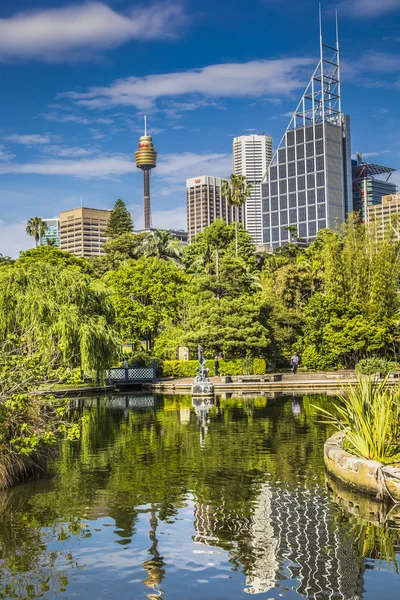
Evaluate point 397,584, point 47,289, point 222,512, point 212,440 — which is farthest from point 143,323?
point 397,584

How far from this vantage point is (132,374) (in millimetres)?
49312

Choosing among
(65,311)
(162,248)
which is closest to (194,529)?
(65,311)

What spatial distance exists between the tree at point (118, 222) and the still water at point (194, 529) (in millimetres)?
100365

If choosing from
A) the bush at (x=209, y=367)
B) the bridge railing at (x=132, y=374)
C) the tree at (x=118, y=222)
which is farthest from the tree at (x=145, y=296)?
the tree at (x=118, y=222)

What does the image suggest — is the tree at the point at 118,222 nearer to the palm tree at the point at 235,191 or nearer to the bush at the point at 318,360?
the palm tree at the point at 235,191

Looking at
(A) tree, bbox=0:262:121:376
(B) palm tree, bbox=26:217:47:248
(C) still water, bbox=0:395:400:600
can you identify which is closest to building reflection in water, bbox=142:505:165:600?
(C) still water, bbox=0:395:400:600

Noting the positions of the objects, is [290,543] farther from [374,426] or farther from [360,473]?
[374,426]

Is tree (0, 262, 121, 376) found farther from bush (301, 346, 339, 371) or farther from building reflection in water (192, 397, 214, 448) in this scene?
bush (301, 346, 339, 371)

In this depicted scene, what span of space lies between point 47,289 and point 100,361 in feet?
16.1

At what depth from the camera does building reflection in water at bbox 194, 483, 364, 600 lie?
934cm

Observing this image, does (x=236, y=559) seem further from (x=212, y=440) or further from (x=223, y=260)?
(x=223, y=260)

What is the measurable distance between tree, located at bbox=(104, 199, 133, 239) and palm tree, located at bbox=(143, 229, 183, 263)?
120 feet

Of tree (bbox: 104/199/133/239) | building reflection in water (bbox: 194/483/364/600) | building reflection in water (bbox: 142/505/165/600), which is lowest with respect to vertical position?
building reflection in water (bbox: 142/505/165/600)

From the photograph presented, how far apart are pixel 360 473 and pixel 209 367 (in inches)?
1442
